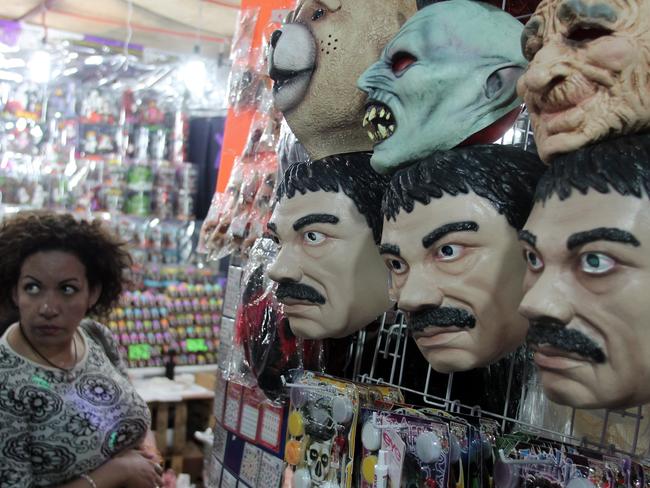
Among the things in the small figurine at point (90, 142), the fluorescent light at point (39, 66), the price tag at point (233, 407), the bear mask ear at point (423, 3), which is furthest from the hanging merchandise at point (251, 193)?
the fluorescent light at point (39, 66)

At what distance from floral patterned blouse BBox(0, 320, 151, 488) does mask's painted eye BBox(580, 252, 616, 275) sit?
4.47 feet

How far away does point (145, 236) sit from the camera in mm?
3752

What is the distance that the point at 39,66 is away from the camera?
12.0ft

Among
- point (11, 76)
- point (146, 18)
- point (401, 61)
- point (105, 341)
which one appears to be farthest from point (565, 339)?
point (146, 18)

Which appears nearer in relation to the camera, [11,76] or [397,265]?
[397,265]

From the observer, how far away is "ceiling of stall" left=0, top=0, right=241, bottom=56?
150 inches

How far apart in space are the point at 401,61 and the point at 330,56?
0.17m

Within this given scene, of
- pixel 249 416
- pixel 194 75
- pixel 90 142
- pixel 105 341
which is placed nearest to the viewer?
pixel 249 416

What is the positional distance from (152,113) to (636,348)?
364cm

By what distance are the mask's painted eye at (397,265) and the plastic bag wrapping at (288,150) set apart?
49cm

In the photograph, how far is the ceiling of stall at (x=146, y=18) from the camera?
12.5 feet

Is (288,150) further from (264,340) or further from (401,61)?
(401,61)

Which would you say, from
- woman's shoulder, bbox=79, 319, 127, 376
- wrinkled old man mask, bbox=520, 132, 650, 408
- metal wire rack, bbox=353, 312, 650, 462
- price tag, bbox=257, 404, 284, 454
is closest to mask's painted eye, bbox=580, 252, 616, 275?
wrinkled old man mask, bbox=520, 132, 650, 408

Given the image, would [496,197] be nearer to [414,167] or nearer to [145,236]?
[414,167]
